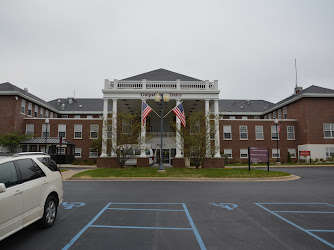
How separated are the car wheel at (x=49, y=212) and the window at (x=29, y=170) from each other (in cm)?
69

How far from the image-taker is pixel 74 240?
4.79 meters

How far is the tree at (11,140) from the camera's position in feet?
101

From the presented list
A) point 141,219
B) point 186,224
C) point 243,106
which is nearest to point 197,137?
point 141,219

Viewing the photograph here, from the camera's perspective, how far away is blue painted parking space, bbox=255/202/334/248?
528cm

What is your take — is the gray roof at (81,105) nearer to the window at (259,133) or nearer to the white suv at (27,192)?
the window at (259,133)

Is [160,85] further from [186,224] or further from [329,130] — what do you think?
[329,130]

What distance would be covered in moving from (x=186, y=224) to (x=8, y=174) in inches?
164

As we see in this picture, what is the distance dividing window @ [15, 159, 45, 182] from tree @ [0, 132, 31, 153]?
30.9 m

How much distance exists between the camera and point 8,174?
4.54 meters

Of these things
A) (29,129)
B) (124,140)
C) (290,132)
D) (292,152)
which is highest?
(29,129)

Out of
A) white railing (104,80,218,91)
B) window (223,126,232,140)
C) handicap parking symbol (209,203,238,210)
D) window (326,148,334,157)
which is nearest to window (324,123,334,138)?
window (326,148,334,157)

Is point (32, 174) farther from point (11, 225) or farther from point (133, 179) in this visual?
point (133, 179)

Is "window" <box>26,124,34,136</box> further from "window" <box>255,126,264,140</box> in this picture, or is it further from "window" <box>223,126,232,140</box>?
"window" <box>255,126,264,140</box>

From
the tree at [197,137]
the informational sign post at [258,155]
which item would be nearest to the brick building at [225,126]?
the tree at [197,137]
